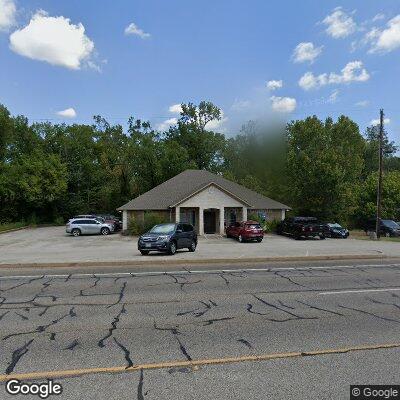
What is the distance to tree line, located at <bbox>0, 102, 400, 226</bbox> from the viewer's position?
47.7 meters

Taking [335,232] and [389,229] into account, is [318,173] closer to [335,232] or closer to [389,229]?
[389,229]

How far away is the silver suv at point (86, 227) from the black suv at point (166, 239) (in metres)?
19.5

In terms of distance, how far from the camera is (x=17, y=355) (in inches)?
233

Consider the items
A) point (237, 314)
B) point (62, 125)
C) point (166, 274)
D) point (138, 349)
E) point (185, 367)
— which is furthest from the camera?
point (62, 125)

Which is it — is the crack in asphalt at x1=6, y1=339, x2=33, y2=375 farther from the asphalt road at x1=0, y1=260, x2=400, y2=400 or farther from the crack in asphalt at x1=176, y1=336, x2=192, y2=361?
the crack in asphalt at x1=176, y1=336, x2=192, y2=361

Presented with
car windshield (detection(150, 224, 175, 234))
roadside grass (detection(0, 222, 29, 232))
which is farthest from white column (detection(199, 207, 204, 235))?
roadside grass (detection(0, 222, 29, 232))

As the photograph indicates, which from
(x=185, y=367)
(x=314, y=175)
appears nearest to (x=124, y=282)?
(x=185, y=367)

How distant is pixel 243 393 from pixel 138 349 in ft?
6.81

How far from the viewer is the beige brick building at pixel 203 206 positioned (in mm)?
39531

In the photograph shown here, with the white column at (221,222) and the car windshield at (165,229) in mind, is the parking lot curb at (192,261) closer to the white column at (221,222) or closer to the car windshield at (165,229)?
the car windshield at (165,229)

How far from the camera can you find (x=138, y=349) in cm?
618

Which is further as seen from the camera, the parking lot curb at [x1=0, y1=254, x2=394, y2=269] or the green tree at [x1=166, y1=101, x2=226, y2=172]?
the green tree at [x1=166, y1=101, x2=226, y2=172]

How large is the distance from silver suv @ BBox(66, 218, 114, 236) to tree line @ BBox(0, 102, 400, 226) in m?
18.3

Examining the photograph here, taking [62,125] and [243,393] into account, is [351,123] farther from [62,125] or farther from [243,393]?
[243,393]
